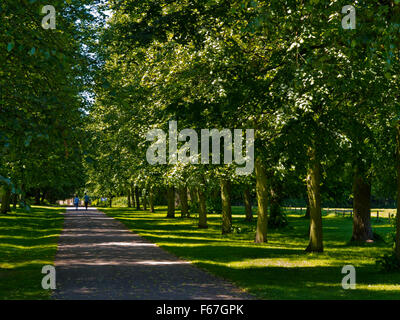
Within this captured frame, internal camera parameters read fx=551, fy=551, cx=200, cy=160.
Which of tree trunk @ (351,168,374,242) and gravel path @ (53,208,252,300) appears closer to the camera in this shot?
gravel path @ (53,208,252,300)

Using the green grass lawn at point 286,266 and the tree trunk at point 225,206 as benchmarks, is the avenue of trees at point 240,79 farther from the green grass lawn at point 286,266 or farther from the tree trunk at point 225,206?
the tree trunk at point 225,206

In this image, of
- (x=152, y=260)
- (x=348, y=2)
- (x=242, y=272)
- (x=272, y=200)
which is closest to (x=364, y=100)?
(x=348, y=2)

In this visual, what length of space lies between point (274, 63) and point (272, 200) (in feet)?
80.9

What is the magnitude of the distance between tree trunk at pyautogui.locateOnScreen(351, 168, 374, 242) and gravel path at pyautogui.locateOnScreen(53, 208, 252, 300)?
10.0 metres

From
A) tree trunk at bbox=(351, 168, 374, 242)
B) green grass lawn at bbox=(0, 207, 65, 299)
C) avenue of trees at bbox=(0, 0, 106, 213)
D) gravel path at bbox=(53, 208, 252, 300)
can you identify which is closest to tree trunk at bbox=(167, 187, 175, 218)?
green grass lawn at bbox=(0, 207, 65, 299)

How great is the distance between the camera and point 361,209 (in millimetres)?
25281

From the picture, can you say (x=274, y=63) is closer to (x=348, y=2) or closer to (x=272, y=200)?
(x=348, y=2)

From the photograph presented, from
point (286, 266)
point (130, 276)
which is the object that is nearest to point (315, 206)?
point (286, 266)

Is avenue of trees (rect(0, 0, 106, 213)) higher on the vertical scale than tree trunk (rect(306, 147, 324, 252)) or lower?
higher

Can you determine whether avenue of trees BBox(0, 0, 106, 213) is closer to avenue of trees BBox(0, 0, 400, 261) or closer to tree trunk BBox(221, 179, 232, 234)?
avenue of trees BBox(0, 0, 400, 261)

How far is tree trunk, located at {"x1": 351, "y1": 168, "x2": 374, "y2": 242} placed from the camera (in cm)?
2527

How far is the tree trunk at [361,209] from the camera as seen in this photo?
25266 mm

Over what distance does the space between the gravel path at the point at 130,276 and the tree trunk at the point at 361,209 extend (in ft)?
32.9

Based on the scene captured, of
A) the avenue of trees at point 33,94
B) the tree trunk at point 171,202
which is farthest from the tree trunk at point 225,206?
the avenue of trees at point 33,94
